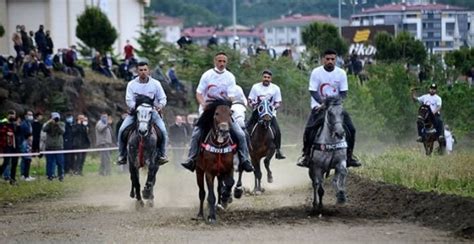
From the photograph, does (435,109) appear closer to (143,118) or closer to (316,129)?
(143,118)

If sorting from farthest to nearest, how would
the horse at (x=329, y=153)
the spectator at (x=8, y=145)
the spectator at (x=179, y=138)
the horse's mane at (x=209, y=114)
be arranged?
the spectator at (x=179, y=138)
the spectator at (x=8, y=145)
the horse at (x=329, y=153)
the horse's mane at (x=209, y=114)

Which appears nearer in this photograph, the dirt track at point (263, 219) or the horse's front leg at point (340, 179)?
the dirt track at point (263, 219)

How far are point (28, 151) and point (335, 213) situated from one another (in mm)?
15402

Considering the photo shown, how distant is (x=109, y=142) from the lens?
127ft

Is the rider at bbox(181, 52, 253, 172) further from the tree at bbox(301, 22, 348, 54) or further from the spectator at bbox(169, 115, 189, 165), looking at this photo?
the tree at bbox(301, 22, 348, 54)

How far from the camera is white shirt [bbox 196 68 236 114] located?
2283 centimetres

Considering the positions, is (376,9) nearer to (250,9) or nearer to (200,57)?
(200,57)

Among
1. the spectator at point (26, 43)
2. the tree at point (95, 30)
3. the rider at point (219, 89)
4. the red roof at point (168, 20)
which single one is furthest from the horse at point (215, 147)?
the red roof at point (168, 20)

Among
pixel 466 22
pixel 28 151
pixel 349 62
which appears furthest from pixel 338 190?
pixel 349 62

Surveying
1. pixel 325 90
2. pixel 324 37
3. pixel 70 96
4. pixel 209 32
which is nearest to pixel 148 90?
pixel 325 90

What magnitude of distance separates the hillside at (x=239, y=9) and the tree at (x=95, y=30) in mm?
43271

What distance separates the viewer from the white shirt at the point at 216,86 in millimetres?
22828

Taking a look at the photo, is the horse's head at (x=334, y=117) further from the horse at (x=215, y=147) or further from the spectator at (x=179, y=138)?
the spectator at (x=179, y=138)

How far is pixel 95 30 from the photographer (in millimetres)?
58812
